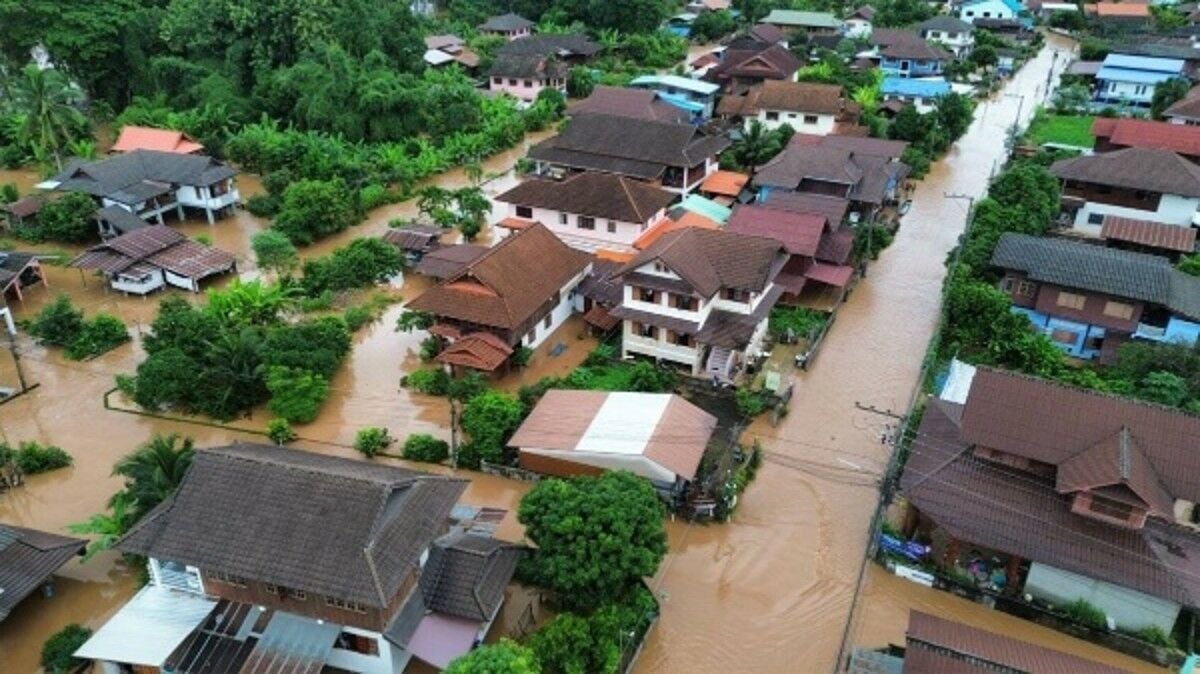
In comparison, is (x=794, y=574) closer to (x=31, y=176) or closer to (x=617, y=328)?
(x=617, y=328)

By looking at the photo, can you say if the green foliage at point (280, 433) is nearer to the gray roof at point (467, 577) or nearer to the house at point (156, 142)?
the gray roof at point (467, 577)

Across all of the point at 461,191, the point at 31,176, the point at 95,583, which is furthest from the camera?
the point at 31,176

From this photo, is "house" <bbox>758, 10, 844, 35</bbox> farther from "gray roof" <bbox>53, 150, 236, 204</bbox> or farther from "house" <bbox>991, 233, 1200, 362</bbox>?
"gray roof" <bbox>53, 150, 236, 204</bbox>

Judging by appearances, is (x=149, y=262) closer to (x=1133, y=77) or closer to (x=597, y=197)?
(x=597, y=197)

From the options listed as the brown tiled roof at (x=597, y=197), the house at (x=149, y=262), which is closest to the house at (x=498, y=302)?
the brown tiled roof at (x=597, y=197)

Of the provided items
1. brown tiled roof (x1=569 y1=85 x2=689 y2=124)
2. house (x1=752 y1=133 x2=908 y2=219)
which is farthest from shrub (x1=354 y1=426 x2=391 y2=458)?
brown tiled roof (x1=569 y1=85 x2=689 y2=124)

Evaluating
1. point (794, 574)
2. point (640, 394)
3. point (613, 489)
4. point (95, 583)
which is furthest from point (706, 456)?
point (95, 583)
